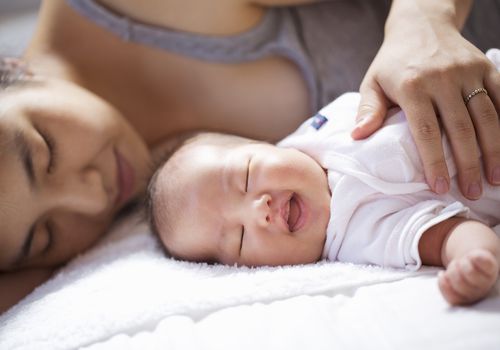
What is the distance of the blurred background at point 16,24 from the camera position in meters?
1.57

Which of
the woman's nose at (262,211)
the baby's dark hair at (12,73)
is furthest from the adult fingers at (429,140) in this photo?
the baby's dark hair at (12,73)

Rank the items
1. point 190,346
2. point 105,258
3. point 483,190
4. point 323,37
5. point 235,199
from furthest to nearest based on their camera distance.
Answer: point 323,37, point 105,258, point 235,199, point 483,190, point 190,346

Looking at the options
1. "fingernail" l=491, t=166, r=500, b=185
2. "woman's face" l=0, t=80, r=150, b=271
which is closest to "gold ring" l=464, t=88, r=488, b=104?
"fingernail" l=491, t=166, r=500, b=185

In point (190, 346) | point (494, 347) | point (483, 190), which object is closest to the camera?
point (494, 347)

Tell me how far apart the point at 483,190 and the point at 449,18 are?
35cm

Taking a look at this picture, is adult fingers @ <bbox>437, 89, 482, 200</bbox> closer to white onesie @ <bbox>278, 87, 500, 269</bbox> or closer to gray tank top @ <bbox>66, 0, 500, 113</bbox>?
white onesie @ <bbox>278, 87, 500, 269</bbox>

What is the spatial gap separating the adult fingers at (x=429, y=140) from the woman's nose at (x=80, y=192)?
665 mm

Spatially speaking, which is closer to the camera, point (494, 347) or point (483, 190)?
point (494, 347)

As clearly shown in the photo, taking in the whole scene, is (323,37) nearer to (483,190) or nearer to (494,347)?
(483,190)

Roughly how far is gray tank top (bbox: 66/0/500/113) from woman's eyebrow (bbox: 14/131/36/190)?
435mm

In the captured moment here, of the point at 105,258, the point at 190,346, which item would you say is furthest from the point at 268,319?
the point at 105,258

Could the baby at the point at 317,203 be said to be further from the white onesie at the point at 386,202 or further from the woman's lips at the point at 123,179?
the woman's lips at the point at 123,179

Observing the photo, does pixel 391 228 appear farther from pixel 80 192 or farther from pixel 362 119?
pixel 80 192

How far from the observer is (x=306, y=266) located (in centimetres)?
81
